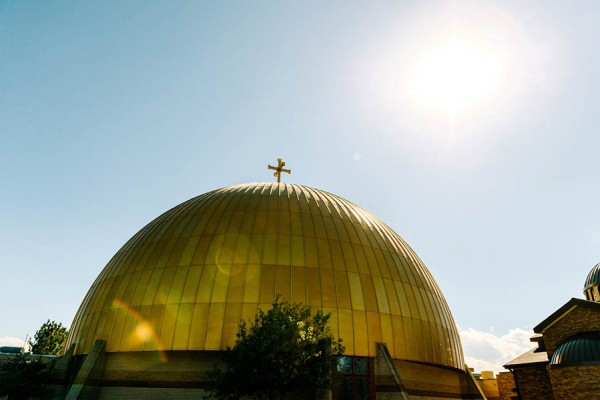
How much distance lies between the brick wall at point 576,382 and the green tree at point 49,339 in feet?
185

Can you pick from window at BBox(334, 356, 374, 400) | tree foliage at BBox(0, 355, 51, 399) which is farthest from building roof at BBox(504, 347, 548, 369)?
tree foliage at BBox(0, 355, 51, 399)

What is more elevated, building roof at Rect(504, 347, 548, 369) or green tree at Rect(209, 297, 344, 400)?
building roof at Rect(504, 347, 548, 369)

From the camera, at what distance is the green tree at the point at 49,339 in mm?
52719

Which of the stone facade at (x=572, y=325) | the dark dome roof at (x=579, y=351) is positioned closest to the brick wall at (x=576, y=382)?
the dark dome roof at (x=579, y=351)

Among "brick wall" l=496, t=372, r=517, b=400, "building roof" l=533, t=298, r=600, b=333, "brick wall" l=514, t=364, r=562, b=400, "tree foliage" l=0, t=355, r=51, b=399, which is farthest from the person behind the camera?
"brick wall" l=496, t=372, r=517, b=400

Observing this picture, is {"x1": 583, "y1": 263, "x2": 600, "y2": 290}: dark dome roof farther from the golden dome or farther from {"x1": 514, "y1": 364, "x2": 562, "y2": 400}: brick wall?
the golden dome

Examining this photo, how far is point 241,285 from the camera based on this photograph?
17.8 m

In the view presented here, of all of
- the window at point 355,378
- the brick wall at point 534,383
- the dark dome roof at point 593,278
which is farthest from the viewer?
the dark dome roof at point 593,278

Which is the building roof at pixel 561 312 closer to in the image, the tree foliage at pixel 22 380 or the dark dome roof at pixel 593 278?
the dark dome roof at pixel 593 278

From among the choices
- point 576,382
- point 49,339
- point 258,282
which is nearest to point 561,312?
point 576,382

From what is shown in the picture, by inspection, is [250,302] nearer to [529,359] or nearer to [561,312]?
[561,312]

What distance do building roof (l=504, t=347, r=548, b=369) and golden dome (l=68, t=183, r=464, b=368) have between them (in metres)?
8.93

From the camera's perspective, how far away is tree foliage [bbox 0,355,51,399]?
1908cm

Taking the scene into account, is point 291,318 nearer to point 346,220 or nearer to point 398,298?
point 398,298
